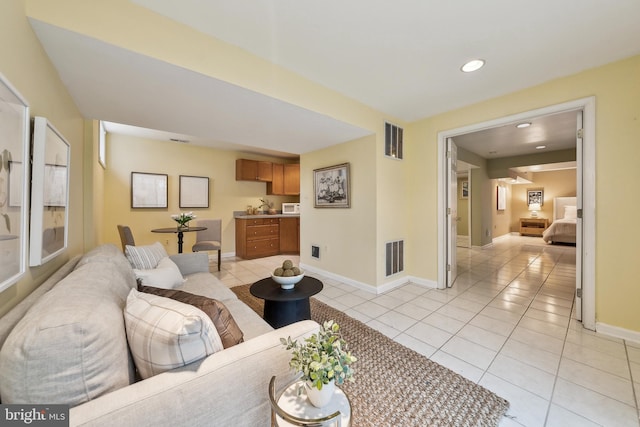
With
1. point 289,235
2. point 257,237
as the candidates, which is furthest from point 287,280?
point 289,235

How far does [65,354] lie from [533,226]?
10886 millimetres

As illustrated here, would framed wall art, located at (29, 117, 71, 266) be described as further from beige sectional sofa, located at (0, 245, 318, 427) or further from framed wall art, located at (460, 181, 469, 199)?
framed wall art, located at (460, 181, 469, 199)

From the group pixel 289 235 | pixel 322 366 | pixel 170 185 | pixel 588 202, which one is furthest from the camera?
pixel 289 235

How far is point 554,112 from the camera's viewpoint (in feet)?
7.66

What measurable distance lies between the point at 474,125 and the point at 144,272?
365 centimetres

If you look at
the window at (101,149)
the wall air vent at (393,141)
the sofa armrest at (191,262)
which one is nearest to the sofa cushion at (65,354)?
the sofa armrest at (191,262)

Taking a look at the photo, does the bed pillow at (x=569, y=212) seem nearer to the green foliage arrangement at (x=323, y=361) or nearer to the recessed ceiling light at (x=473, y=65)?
the recessed ceiling light at (x=473, y=65)

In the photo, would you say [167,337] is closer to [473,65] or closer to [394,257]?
[473,65]

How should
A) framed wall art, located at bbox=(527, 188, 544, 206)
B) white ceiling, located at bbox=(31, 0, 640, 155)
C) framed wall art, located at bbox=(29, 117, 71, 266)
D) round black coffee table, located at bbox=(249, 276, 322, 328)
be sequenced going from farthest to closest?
framed wall art, located at bbox=(527, 188, 544, 206)
round black coffee table, located at bbox=(249, 276, 322, 328)
white ceiling, located at bbox=(31, 0, 640, 155)
framed wall art, located at bbox=(29, 117, 71, 266)

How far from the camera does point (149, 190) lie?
14.9ft

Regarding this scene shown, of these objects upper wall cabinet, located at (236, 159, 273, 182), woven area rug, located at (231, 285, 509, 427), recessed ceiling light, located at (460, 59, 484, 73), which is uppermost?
recessed ceiling light, located at (460, 59, 484, 73)

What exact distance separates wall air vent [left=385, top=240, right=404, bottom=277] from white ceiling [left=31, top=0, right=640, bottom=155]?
188 cm

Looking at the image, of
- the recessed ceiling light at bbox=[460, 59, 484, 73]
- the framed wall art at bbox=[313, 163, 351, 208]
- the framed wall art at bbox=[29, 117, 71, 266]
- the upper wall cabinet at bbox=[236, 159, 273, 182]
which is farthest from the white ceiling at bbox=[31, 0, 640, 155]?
the upper wall cabinet at bbox=[236, 159, 273, 182]

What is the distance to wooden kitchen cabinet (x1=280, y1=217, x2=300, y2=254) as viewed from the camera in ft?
18.5
